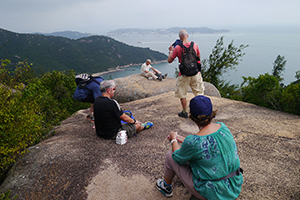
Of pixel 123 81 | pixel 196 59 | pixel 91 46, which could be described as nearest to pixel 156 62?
pixel 91 46

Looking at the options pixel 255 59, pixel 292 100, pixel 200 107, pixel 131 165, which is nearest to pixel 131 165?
pixel 131 165

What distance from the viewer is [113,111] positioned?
386 cm

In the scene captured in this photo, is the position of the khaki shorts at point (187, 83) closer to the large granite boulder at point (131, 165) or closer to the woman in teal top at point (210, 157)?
the large granite boulder at point (131, 165)

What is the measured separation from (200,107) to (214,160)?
599mm

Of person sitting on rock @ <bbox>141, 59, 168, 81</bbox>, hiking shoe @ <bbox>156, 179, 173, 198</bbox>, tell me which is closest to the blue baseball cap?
hiking shoe @ <bbox>156, 179, 173, 198</bbox>

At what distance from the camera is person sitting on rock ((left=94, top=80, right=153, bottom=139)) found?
3820mm

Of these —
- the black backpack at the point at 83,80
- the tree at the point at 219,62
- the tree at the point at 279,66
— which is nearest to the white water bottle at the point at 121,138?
the black backpack at the point at 83,80

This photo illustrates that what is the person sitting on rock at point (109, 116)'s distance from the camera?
12.5 ft

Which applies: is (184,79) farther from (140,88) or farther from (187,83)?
(140,88)

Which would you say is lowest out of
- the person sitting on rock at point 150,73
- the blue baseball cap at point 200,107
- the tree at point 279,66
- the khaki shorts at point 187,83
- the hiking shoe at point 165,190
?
the tree at point 279,66

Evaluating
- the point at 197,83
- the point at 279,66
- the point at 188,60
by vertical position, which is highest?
the point at 188,60

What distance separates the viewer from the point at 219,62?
16969 mm

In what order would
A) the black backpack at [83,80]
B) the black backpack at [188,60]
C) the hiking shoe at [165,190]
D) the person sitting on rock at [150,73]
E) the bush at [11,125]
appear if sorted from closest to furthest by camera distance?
1. the hiking shoe at [165,190]
2. the bush at [11,125]
3. the black backpack at [188,60]
4. the black backpack at [83,80]
5. the person sitting on rock at [150,73]

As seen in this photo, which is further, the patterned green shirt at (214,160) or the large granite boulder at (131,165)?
the large granite boulder at (131,165)
